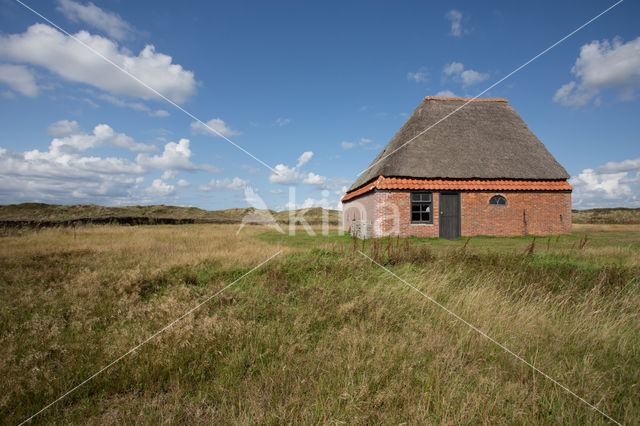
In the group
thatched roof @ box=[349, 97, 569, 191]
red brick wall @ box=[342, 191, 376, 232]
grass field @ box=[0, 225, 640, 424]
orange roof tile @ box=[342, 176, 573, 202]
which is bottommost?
grass field @ box=[0, 225, 640, 424]

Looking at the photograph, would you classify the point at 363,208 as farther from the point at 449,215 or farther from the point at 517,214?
the point at 517,214

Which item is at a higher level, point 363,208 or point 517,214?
point 363,208

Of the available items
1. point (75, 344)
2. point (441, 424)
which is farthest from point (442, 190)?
point (75, 344)

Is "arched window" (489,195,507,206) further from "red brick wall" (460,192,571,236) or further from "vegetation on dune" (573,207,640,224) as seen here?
"vegetation on dune" (573,207,640,224)

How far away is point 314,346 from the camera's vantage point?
3959 millimetres

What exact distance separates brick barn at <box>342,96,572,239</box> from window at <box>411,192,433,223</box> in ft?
0.17

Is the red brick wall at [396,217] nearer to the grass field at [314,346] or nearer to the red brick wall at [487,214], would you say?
the red brick wall at [487,214]

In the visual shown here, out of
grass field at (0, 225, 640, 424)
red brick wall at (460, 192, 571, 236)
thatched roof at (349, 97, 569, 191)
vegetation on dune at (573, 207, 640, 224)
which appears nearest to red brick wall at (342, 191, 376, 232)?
thatched roof at (349, 97, 569, 191)

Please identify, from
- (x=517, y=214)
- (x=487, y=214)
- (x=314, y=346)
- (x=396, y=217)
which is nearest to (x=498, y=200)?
(x=487, y=214)

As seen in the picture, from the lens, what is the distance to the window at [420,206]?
52.5 ft

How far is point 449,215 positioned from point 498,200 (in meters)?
3.13

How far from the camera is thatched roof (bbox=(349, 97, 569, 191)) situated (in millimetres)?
16375

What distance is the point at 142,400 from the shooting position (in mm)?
2898

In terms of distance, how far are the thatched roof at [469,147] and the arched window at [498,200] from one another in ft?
3.96
